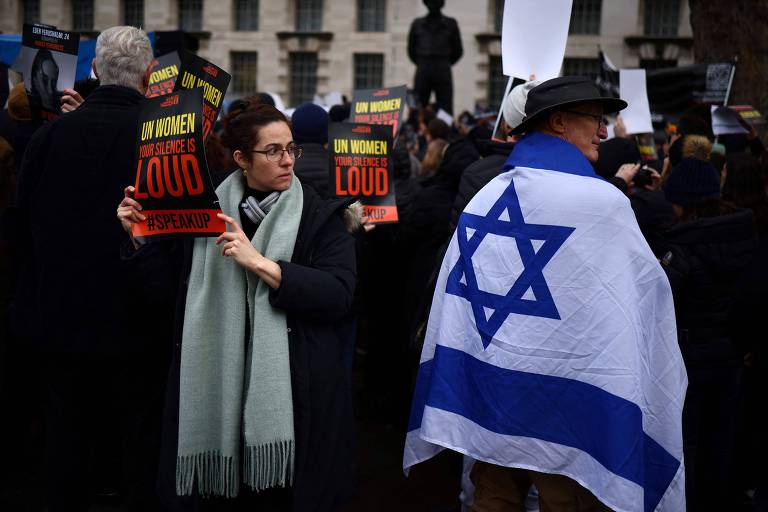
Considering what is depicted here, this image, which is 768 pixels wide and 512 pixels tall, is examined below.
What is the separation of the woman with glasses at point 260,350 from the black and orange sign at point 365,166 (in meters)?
1.60

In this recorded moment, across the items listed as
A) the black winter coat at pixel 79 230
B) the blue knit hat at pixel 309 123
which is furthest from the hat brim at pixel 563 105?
the blue knit hat at pixel 309 123

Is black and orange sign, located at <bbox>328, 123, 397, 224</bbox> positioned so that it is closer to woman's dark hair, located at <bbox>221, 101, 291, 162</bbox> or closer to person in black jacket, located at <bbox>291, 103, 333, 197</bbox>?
person in black jacket, located at <bbox>291, 103, 333, 197</bbox>

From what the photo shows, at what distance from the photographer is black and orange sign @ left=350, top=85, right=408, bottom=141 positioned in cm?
601

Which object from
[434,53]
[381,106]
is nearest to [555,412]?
[381,106]

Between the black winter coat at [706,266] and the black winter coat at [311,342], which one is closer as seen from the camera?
the black winter coat at [311,342]

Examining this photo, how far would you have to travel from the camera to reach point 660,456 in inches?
120

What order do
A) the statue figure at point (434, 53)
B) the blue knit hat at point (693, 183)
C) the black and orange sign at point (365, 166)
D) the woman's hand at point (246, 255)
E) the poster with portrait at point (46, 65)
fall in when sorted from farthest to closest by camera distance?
1. the statue figure at point (434, 53)
2. the poster with portrait at point (46, 65)
3. the black and orange sign at point (365, 166)
4. the blue knit hat at point (693, 183)
5. the woman's hand at point (246, 255)

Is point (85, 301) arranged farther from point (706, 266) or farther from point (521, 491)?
point (706, 266)

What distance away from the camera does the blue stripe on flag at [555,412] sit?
2863 millimetres

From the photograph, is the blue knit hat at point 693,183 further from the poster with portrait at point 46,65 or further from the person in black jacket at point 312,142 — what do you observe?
the poster with portrait at point 46,65

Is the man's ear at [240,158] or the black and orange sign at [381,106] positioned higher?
the black and orange sign at [381,106]

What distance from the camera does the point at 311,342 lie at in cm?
316

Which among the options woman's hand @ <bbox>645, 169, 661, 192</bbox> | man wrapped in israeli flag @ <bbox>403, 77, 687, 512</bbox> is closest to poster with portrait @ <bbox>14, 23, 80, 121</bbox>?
man wrapped in israeli flag @ <bbox>403, 77, 687, 512</bbox>

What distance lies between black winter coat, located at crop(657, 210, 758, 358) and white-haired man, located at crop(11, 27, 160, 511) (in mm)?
2458
